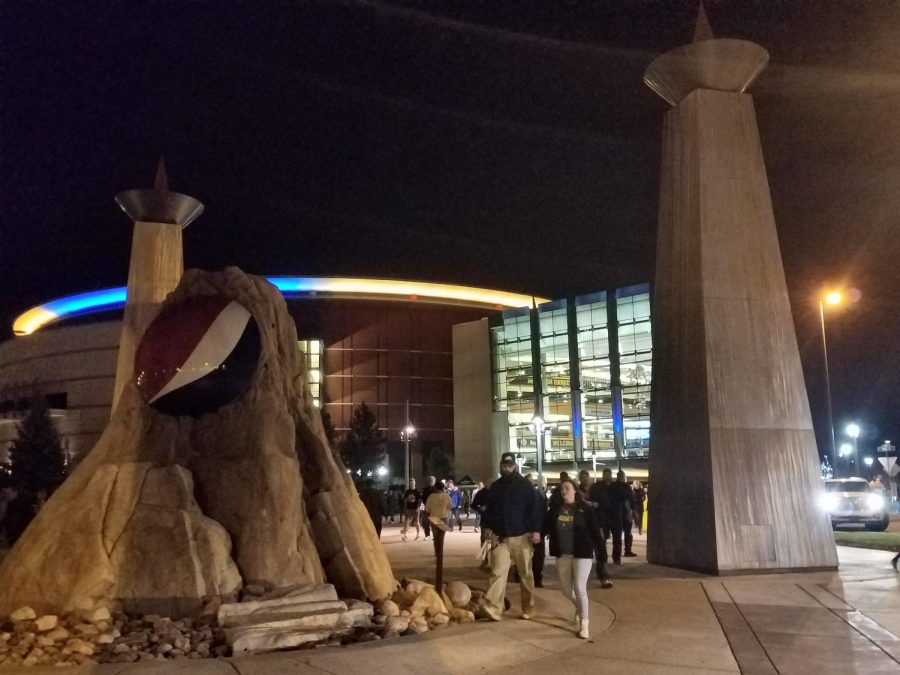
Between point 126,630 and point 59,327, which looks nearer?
point 126,630

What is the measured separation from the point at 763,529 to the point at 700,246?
487 cm

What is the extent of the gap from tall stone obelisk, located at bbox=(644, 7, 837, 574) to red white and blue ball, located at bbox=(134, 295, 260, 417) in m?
7.62

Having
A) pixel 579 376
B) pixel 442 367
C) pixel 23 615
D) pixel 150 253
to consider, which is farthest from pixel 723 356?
pixel 442 367

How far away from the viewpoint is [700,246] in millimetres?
13875

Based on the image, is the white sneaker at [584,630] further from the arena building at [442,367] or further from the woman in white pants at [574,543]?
the arena building at [442,367]

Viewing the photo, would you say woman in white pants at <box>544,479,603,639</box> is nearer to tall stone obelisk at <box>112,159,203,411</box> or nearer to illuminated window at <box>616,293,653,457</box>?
tall stone obelisk at <box>112,159,203,411</box>

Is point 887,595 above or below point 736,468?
below

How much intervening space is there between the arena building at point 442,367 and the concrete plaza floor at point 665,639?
38.5 meters

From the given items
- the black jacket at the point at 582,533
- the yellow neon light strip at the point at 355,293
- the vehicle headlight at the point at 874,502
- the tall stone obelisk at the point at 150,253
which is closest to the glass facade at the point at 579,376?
the yellow neon light strip at the point at 355,293

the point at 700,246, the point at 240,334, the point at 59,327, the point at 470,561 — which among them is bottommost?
the point at 470,561

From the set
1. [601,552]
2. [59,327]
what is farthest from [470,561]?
[59,327]

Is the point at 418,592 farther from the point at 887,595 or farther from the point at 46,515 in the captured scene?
the point at 887,595

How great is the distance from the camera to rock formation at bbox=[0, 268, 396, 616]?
817 cm

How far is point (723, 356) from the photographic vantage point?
527 inches
